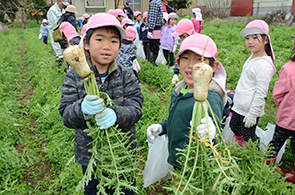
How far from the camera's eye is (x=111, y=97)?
1.77 metres

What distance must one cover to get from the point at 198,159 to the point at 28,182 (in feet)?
8.67

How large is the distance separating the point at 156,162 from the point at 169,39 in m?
5.27

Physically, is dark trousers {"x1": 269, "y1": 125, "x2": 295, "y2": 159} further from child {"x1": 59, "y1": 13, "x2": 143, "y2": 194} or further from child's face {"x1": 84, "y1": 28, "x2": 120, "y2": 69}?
child's face {"x1": 84, "y1": 28, "x2": 120, "y2": 69}

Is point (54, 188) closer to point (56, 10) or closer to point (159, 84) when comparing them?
point (159, 84)

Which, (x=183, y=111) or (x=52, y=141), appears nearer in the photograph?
(x=183, y=111)

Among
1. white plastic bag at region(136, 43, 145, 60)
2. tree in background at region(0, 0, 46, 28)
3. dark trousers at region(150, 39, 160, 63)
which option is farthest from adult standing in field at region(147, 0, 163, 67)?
tree in background at region(0, 0, 46, 28)

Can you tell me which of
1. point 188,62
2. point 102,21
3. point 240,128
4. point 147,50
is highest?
point 102,21

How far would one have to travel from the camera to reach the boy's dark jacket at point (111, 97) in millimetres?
1569

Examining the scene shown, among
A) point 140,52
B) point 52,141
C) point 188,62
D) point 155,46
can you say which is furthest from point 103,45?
point 140,52

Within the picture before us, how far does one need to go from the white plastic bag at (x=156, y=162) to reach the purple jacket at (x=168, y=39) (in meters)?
5.07

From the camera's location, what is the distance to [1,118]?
3699 millimetres

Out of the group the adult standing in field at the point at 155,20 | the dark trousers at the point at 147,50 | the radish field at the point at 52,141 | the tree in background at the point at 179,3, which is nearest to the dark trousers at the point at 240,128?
the radish field at the point at 52,141

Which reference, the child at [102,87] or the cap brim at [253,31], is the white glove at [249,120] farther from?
the child at [102,87]

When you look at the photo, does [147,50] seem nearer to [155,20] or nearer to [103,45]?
[155,20]
